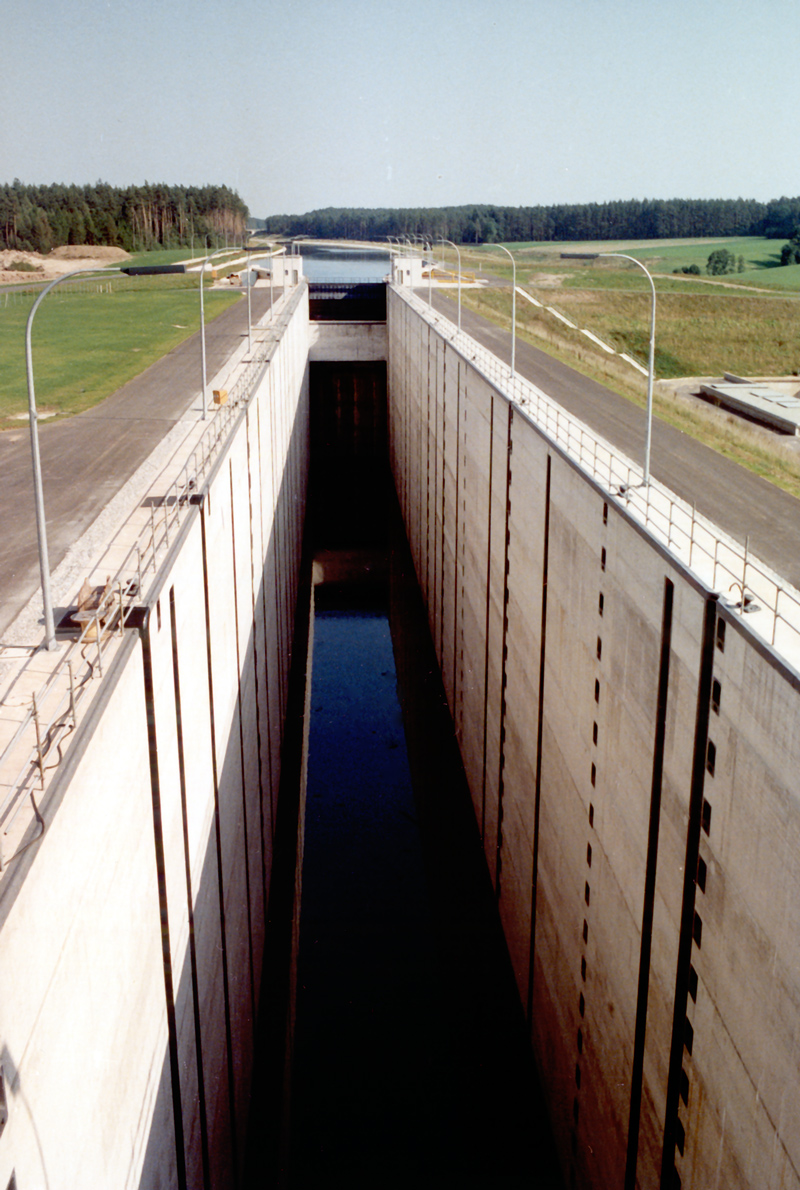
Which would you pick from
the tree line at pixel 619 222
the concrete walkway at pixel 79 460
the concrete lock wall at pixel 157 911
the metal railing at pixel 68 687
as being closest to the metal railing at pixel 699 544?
the concrete lock wall at pixel 157 911

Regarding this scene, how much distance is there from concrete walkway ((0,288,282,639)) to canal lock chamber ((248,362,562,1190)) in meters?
9.96

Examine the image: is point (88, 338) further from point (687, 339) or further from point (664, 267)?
point (664, 267)

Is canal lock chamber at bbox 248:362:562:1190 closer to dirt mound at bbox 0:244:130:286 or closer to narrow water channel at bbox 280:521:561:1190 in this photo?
narrow water channel at bbox 280:521:561:1190

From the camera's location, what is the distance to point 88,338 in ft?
175

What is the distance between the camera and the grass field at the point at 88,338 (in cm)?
3728

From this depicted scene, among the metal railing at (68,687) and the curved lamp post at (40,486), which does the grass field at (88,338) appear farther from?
the curved lamp post at (40,486)

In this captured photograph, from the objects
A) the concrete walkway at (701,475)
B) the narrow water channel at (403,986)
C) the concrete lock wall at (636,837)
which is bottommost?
the narrow water channel at (403,986)

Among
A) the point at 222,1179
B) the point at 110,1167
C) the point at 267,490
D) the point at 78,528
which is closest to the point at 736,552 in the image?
the point at 110,1167

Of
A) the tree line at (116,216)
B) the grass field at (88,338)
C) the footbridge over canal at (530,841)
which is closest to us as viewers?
the footbridge over canal at (530,841)

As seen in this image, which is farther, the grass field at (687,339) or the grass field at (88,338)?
the grass field at (88,338)

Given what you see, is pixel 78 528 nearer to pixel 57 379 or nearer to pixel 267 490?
pixel 267 490

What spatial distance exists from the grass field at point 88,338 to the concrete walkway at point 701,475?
17.3m

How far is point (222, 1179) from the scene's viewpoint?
15.1 m

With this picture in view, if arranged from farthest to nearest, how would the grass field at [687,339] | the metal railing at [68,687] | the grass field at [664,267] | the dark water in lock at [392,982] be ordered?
the grass field at [664,267], the grass field at [687,339], the dark water in lock at [392,982], the metal railing at [68,687]
